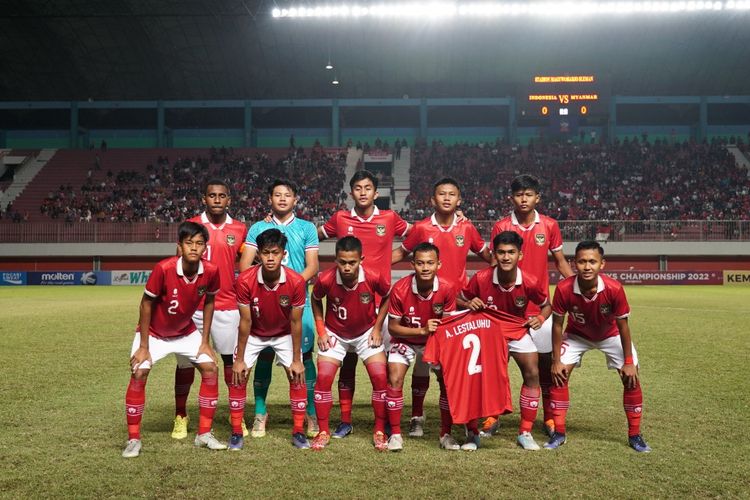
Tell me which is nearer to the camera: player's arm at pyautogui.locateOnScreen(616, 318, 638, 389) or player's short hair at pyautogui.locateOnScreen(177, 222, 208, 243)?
player's short hair at pyautogui.locateOnScreen(177, 222, 208, 243)

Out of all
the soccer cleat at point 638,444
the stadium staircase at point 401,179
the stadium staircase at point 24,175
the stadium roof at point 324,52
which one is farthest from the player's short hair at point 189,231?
the stadium staircase at point 24,175

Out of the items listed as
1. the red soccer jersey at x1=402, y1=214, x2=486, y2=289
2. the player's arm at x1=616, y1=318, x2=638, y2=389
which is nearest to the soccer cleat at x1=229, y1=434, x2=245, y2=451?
the red soccer jersey at x1=402, y1=214, x2=486, y2=289

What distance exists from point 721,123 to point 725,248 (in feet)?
58.4

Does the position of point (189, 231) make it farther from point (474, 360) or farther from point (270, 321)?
point (474, 360)

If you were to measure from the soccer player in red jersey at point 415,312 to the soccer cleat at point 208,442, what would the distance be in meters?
1.43

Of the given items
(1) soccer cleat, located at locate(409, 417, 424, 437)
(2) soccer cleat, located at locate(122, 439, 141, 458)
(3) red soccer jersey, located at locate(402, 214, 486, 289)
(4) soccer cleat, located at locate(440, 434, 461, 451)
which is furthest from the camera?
(3) red soccer jersey, located at locate(402, 214, 486, 289)

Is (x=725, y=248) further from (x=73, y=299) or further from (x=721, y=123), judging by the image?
(x=73, y=299)

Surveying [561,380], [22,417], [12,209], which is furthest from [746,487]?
[12,209]

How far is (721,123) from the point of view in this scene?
45969 mm

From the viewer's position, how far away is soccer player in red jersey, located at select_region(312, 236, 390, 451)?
5.59 m

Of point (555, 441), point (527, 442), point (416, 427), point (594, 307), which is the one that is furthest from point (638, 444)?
point (416, 427)

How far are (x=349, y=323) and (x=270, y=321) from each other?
0.71m

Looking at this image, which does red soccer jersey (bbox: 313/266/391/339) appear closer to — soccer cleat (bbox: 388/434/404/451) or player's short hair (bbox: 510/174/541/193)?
soccer cleat (bbox: 388/434/404/451)

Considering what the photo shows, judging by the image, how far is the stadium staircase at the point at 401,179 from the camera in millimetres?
38188
